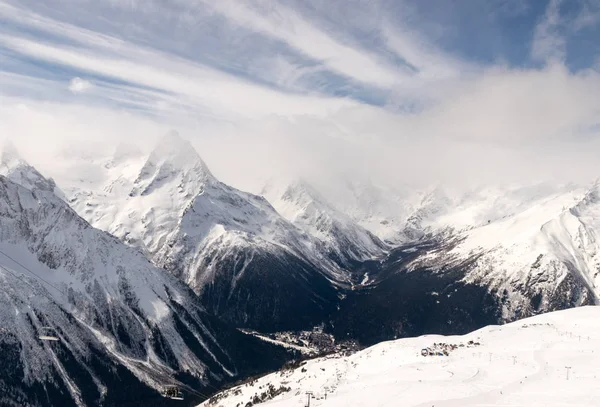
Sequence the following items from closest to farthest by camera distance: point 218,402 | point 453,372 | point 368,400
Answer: point 368,400, point 453,372, point 218,402

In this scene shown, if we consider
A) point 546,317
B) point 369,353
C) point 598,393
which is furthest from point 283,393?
point 546,317

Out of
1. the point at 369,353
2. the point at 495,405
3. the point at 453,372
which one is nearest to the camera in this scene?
the point at 495,405

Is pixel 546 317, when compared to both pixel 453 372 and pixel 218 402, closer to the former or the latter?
pixel 453 372

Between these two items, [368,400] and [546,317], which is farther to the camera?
[546,317]

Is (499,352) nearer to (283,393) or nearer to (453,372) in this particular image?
(453,372)

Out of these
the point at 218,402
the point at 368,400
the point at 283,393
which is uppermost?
the point at 368,400

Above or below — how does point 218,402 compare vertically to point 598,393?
below
